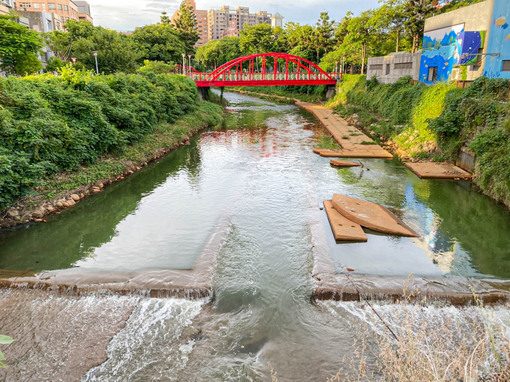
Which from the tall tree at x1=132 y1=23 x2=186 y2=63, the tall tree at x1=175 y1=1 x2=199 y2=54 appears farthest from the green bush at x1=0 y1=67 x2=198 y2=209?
the tall tree at x1=175 y1=1 x2=199 y2=54

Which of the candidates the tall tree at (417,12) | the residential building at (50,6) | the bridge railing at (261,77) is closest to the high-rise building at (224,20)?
the residential building at (50,6)

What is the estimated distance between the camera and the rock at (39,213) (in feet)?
34.8

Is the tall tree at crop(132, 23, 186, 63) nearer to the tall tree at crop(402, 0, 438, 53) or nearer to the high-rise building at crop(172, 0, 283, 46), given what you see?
the tall tree at crop(402, 0, 438, 53)

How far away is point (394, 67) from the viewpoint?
1059 inches

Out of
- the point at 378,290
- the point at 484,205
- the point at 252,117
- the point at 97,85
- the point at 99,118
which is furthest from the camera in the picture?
the point at 252,117

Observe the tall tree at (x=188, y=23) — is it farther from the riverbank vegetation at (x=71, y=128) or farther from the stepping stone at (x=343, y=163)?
the stepping stone at (x=343, y=163)

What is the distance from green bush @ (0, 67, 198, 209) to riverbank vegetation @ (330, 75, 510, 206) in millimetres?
13040

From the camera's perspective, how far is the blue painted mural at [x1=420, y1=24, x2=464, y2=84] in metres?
20.7

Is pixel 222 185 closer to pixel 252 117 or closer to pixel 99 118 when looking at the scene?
pixel 99 118

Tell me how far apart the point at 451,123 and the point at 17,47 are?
19272 mm

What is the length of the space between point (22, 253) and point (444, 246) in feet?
33.4

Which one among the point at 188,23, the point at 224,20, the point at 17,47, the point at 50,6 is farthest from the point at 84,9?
the point at 224,20

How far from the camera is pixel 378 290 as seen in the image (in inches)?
273

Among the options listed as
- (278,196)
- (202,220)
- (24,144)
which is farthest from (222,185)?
(24,144)
